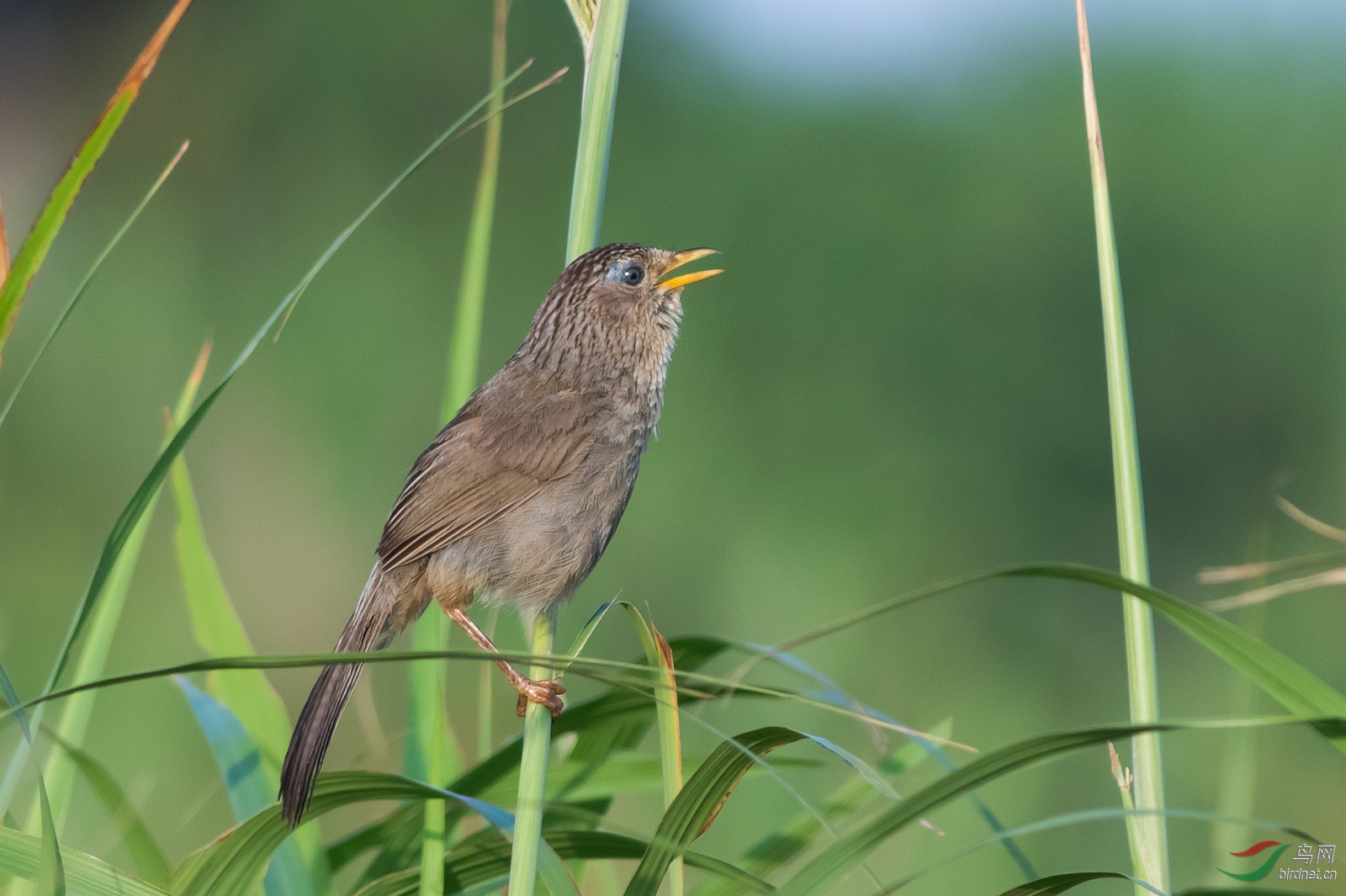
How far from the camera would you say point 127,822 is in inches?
64.2

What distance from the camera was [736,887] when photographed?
155 centimetres

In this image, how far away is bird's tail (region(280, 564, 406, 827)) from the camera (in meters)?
1.44

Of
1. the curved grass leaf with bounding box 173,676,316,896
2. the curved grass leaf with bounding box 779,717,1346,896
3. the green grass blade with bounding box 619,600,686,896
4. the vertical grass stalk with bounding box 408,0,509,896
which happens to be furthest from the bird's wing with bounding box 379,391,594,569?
the curved grass leaf with bounding box 779,717,1346,896

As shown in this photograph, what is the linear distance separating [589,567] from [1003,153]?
230 inches

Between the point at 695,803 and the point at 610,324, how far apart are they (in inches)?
66.7

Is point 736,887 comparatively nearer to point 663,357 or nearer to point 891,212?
point 663,357

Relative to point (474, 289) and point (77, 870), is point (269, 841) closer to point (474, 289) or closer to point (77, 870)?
point (77, 870)

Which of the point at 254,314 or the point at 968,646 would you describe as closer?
the point at 968,646

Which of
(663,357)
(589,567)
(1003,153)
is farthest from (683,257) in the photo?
(1003,153)

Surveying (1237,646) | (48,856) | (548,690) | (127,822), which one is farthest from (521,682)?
(1237,646)

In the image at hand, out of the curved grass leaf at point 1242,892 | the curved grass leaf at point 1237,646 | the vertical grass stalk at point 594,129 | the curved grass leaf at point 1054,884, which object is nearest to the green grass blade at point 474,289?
the vertical grass stalk at point 594,129

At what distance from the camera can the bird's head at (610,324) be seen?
273cm
